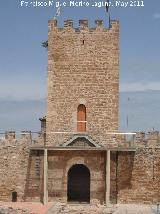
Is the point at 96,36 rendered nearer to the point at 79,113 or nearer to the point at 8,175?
the point at 79,113

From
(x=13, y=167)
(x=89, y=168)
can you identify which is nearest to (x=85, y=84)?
(x=89, y=168)

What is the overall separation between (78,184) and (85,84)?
5420 mm

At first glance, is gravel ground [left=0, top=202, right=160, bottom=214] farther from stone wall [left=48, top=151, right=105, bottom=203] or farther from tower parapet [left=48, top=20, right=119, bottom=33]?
tower parapet [left=48, top=20, right=119, bottom=33]

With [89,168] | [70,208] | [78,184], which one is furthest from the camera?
[78,184]

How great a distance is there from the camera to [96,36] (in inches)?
1153

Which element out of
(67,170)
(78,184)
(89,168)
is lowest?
(78,184)

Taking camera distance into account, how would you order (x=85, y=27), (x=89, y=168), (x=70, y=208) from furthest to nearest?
(x=85, y=27)
(x=89, y=168)
(x=70, y=208)

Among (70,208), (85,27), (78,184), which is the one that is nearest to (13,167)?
(78,184)

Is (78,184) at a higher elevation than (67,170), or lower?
lower

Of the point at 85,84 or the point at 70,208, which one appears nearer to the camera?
the point at 70,208

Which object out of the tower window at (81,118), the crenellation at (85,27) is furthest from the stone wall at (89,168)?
the crenellation at (85,27)

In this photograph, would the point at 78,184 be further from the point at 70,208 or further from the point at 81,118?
the point at 81,118

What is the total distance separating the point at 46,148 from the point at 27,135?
5.06ft

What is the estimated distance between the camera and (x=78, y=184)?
1180 inches
